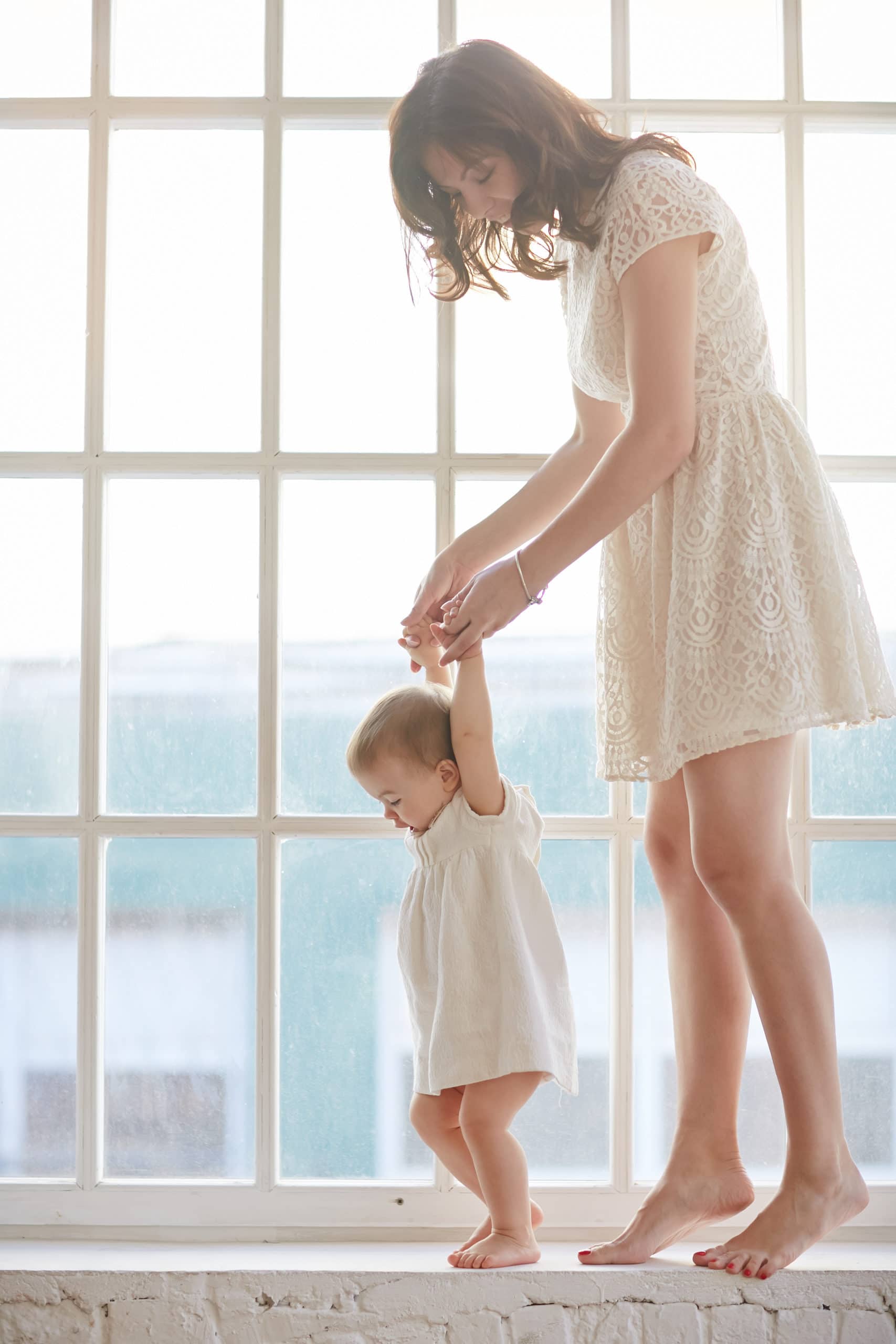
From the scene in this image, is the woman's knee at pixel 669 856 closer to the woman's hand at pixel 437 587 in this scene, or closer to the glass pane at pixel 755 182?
the woman's hand at pixel 437 587

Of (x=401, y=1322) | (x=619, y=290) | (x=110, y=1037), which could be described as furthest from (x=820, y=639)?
(x=110, y=1037)

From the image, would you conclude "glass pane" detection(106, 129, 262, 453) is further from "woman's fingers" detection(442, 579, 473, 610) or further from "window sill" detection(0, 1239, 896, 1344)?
"window sill" detection(0, 1239, 896, 1344)

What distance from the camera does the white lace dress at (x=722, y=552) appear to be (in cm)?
121

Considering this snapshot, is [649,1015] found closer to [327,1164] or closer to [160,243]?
[327,1164]

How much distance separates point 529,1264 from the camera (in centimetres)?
134

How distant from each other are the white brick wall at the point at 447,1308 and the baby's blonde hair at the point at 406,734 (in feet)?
2.02

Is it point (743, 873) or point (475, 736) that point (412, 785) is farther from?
point (743, 873)

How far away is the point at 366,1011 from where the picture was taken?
5.23 feet

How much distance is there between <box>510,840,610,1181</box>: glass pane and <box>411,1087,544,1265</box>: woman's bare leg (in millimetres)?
169

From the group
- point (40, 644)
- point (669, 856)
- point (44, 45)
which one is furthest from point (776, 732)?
point (44, 45)

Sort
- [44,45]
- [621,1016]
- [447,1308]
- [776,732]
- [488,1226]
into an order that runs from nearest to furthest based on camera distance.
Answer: [776,732] < [447,1308] < [488,1226] < [621,1016] < [44,45]

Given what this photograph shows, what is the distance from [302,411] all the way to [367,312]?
0.58 ft

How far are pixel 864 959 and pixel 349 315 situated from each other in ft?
3.94

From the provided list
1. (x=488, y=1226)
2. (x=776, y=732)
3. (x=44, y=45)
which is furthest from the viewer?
(x=44, y=45)
